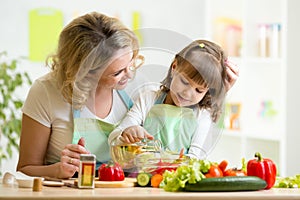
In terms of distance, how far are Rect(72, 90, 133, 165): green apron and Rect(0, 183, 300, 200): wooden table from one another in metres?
0.21

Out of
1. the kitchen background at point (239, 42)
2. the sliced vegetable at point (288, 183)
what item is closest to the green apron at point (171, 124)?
the sliced vegetable at point (288, 183)

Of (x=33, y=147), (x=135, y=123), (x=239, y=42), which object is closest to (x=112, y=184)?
(x=135, y=123)

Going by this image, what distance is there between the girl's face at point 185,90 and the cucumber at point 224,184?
29 cm

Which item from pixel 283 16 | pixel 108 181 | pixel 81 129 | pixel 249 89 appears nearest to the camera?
pixel 108 181

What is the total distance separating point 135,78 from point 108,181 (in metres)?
0.35

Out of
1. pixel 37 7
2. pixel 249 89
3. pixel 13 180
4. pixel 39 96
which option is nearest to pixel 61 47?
pixel 39 96

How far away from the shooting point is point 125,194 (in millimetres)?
1814

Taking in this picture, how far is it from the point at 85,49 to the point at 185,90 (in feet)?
1.24

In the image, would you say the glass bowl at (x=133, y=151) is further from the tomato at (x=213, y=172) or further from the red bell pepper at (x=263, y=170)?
the red bell pepper at (x=263, y=170)

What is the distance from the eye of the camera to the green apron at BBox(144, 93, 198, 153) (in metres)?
2.10

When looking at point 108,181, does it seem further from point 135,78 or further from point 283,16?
point 283,16

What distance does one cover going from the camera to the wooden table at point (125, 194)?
69.6 inches

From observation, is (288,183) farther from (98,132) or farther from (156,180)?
(98,132)

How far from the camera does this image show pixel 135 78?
6.95 ft
